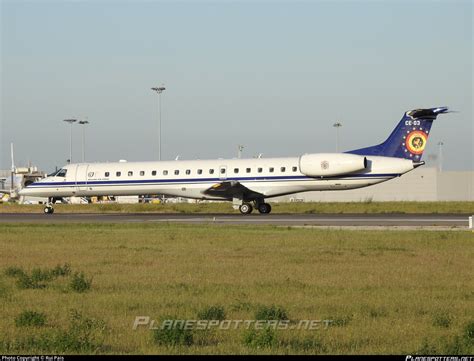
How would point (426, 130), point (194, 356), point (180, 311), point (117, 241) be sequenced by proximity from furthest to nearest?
point (426, 130), point (117, 241), point (180, 311), point (194, 356)

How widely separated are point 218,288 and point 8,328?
451cm

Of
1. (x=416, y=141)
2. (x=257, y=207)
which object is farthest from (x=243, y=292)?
(x=257, y=207)

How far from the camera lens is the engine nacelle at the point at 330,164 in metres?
39.5

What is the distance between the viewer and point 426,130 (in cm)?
4016

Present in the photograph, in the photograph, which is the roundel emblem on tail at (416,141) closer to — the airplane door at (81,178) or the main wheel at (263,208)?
the main wheel at (263,208)

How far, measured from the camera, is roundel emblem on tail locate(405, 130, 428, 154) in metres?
40.1

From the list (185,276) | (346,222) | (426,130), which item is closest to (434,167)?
(426,130)

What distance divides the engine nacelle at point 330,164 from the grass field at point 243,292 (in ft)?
47.6

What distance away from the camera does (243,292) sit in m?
13.8

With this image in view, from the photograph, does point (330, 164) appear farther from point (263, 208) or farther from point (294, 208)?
point (294, 208)

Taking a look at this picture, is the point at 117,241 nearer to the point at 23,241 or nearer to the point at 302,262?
the point at 23,241

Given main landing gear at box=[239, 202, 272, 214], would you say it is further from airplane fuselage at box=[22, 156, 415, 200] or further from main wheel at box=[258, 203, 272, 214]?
airplane fuselage at box=[22, 156, 415, 200]
